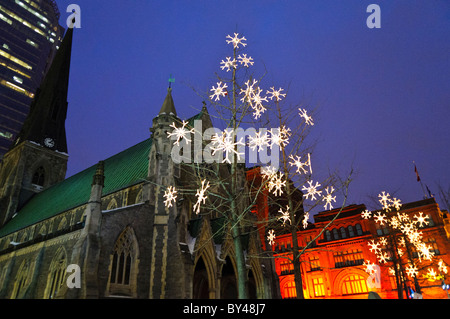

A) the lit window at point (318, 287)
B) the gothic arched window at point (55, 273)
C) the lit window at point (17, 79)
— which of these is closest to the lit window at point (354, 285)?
the lit window at point (318, 287)

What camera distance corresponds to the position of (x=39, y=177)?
148 ft

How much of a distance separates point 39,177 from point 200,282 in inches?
1403

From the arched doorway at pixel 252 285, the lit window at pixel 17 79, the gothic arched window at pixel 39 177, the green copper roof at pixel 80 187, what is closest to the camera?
the arched doorway at pixel 252 285

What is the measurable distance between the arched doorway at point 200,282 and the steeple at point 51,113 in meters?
37.3

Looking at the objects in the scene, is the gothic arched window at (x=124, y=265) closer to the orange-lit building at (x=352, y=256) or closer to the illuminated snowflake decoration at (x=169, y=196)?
the illuminated snowflake decoration at (x=169, y=196)

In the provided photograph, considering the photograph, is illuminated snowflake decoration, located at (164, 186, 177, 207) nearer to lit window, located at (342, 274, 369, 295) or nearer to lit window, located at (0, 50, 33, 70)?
lit window, located at (342, 274, 369, 295)

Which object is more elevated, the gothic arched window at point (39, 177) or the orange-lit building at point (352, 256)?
the gothic arched window at point (39, 177)

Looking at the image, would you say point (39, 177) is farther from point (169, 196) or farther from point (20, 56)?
point (20, 56)

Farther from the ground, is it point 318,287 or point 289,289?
point 289,289

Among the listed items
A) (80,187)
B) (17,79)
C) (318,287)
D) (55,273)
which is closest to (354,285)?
(318,287)

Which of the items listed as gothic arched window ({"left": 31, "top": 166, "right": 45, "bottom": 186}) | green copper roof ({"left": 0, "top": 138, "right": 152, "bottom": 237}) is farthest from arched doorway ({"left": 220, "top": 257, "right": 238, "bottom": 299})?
gothic arched window ({"left": 31, "top": 166, "right": 45, "bottom": 186})

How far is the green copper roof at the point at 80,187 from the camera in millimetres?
26781

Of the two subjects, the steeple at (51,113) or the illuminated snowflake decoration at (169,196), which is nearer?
the illuminated snowflake decoration at (169,196)

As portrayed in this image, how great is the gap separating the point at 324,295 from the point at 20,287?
35.5m
